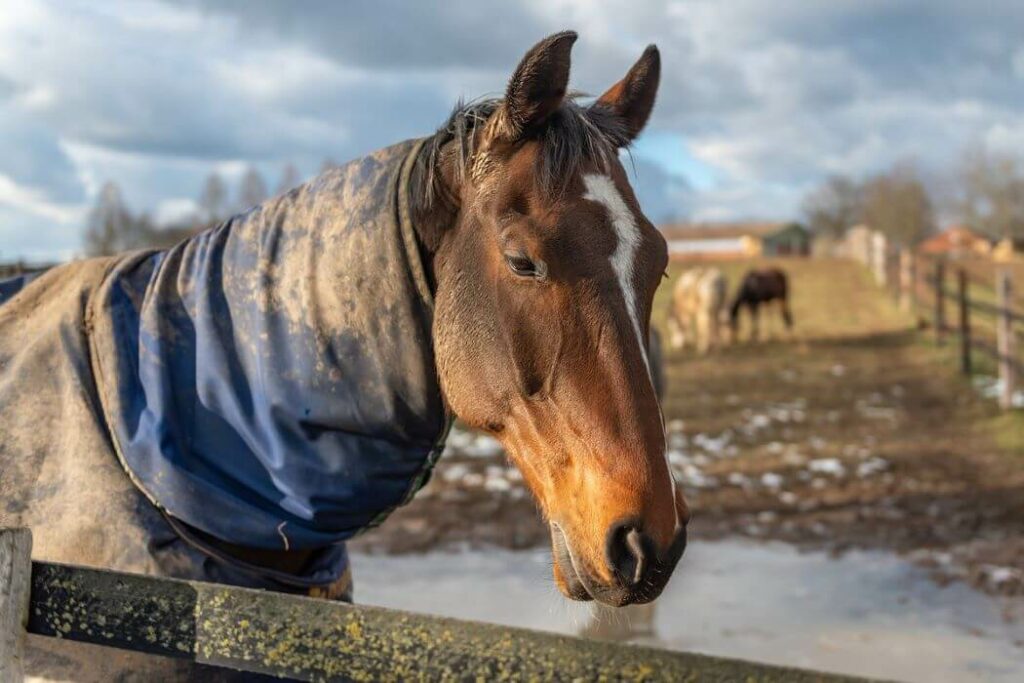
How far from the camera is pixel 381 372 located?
2.08 meters

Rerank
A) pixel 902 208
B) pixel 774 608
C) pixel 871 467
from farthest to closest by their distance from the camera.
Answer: pixel 902 208 → pixel 871 467 → pixel 774 608

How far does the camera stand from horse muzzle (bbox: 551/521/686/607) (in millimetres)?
1658

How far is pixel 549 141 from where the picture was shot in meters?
1.98

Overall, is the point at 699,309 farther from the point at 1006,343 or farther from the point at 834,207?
the point at 834,207

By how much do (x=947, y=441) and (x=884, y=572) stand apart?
4277 mm

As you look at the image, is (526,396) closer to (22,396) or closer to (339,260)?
(339,260)

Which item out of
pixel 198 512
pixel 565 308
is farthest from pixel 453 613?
pixel 565 308

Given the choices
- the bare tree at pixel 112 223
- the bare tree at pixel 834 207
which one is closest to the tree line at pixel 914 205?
the bare tree at pixel 834 207

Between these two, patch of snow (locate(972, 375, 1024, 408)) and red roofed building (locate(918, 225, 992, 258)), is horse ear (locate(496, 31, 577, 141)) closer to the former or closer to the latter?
patch of snow (locate(972, 375, 1024, 408))

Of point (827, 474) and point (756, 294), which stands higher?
point (827, 474)

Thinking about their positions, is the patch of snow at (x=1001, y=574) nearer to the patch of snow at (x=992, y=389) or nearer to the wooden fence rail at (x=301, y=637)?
the wooden fence rail at (x=301, y=637)

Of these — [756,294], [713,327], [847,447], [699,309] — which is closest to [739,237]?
[756,294]

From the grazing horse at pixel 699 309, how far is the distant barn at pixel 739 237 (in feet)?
182

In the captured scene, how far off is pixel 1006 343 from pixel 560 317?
11.1m
